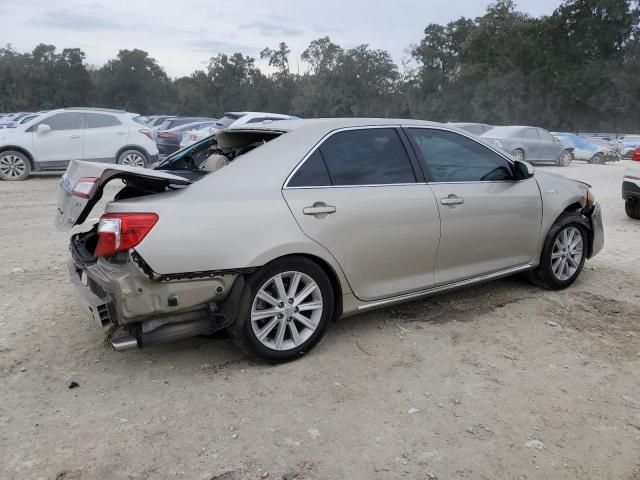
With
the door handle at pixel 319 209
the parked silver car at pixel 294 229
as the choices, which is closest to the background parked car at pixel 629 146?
the parked silver car at pixel 294 229

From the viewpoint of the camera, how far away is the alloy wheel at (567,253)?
5191 mm

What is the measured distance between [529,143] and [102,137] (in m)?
13.8

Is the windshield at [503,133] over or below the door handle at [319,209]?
over

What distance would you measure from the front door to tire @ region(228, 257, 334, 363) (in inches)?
43.0

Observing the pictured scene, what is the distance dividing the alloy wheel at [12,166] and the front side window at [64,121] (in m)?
1.04

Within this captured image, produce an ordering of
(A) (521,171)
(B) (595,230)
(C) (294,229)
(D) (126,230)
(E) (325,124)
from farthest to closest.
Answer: (B) (595,230)
(A) (521,171)
(E) (325,124)
(C) (294,229)
(D) (126,230)

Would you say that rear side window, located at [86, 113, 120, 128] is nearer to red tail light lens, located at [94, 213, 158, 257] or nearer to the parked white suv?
the parked white suv

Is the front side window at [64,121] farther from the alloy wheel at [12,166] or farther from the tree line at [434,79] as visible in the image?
the tree line at [434,79]

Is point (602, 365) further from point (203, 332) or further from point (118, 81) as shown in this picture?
point (118, 81)

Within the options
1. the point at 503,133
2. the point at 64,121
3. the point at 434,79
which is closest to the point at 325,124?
the point at 64,121

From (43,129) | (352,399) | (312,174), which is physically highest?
(43,129)

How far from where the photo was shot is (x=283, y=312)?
3631 millimetres

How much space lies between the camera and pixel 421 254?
4188mm

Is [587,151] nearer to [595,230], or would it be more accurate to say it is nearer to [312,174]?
[595,230]
